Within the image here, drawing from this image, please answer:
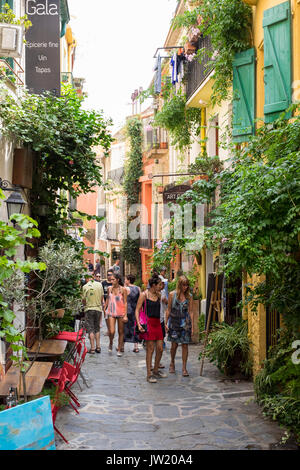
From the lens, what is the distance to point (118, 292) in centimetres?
1395

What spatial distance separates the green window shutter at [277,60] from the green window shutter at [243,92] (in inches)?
64.8

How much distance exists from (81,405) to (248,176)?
178 inches

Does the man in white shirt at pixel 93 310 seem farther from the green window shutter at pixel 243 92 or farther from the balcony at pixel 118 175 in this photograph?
the balcony at pixel 118 175

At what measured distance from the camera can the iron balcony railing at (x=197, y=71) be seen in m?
16.4

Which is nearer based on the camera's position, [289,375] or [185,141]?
[289,375]

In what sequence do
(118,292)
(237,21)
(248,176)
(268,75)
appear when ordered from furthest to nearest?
(118,292) → (237,21) → (268,75) → (248,176)

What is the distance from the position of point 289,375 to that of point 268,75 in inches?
191

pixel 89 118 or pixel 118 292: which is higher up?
pixel 89 118

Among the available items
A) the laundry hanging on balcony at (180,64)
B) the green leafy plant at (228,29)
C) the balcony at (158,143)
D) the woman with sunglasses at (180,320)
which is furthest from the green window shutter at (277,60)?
the balcony at (158,143)

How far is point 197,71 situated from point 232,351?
9.80m
